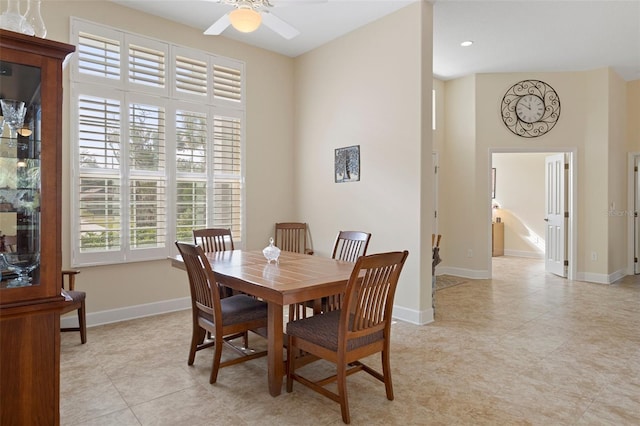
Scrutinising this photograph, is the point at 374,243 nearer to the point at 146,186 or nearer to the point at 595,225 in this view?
the point at 146,186

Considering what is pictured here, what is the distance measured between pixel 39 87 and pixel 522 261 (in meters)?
8.69

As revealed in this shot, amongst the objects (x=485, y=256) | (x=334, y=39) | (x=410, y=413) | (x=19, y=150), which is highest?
(x=334, y=39)

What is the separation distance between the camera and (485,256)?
6328 mm

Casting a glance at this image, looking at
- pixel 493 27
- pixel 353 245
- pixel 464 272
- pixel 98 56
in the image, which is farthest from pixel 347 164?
pixel 464 272

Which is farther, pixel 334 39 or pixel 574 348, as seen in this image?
pixel 334 39

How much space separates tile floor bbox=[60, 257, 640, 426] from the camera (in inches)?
88.7

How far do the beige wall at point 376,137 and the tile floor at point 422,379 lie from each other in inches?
33.7

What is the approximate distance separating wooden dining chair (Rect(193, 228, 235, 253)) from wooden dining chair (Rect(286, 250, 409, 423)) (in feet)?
5.82

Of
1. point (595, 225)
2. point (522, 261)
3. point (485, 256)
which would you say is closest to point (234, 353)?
point (485, 256)

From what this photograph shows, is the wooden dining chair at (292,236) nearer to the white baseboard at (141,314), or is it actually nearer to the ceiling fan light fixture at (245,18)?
the white baseboard at (141,314)

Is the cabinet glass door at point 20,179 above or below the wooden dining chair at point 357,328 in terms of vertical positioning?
above

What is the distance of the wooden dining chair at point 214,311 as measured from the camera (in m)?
2.55

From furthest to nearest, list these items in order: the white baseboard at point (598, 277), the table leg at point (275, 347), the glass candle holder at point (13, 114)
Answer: the white baseboard at point (598, 277) → the table leg at point (275, 347) → the glass candle holder at point (13, 114)

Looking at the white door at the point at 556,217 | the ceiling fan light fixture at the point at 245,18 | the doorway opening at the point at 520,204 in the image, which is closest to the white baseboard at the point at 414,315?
the ceiling fan light fixture at the point at 245,18
